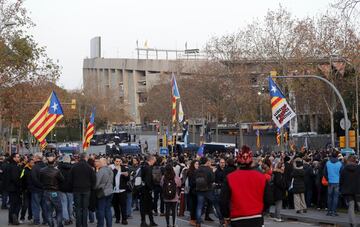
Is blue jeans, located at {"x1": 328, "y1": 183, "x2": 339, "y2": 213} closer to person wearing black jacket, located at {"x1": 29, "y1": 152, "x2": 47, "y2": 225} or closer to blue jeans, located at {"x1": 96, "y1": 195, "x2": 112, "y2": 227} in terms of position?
blue jeans, located at {"x1": 96, "y1": 195, "x2": 112, "y2": 227}

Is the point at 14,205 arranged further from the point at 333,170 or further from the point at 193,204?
the point at 333,170

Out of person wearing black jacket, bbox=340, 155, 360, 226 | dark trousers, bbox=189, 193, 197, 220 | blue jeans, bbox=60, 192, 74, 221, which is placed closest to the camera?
person wearing black jacket, bbox=340, 155, 360, 226

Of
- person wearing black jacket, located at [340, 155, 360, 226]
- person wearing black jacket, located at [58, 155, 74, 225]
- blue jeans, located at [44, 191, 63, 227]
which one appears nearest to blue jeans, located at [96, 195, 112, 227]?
blue jeans, located at [44, 191, 63, 227]

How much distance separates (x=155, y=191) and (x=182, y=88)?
62.0 meters

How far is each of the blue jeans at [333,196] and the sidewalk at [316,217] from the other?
0.30 metres

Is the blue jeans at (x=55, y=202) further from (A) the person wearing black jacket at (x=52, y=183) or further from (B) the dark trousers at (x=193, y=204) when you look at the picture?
(B) the dark trousers at (x=193, y=204)

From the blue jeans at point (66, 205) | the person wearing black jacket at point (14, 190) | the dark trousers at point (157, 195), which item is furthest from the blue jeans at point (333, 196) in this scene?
the person wearing black jacket at point (14, 190)

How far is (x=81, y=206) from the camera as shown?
16281mm

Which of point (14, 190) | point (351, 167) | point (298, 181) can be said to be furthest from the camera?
point (298, 181)

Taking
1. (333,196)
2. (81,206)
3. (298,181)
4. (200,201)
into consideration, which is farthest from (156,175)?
(333,196)

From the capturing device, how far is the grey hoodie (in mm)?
16719

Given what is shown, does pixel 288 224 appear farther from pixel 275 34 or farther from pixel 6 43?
pixel 275 34

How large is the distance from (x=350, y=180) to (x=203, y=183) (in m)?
3.54

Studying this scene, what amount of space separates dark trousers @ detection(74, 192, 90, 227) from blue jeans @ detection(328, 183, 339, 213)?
7.33 m
